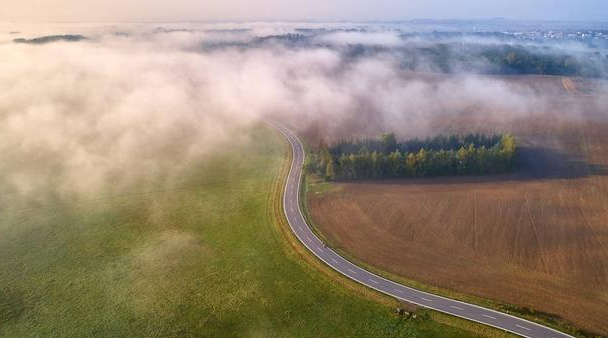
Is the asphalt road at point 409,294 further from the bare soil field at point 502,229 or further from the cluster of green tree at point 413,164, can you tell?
the cluster of green tree at point 413,164

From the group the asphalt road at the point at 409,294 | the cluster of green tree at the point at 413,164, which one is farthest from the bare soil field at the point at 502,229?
the asphalt road at the point at 409,294

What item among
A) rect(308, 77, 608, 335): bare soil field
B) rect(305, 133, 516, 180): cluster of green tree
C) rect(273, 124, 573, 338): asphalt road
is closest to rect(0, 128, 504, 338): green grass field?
rect(273, 124, 573, 338): asphalt road

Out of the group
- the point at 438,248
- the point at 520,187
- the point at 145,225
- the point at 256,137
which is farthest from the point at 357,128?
the point at 145,225

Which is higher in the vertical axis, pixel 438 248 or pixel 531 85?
pixel 531 85

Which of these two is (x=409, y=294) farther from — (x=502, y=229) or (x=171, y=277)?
(x=171, y=277)

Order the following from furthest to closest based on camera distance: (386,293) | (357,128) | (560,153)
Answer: (357,128) → (560,153) → (386,293)

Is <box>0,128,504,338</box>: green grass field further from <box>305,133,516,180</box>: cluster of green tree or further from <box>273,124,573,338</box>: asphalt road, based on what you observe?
<box>305,133,516,180</box>: cluster of green tree

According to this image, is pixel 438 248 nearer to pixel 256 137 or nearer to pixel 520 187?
pixel 520 187
